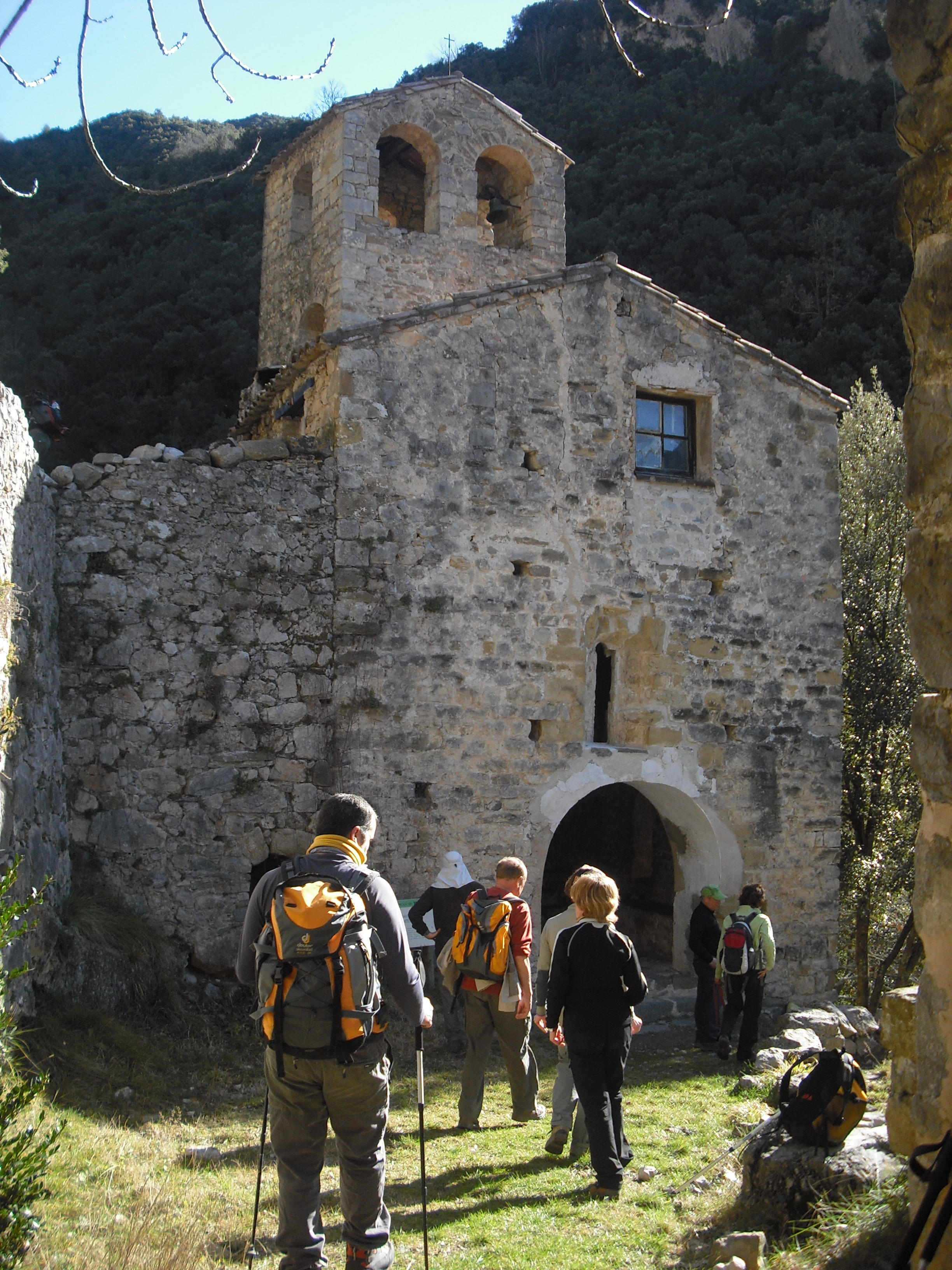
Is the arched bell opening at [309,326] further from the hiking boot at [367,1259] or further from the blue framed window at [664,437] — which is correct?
the hiking boot at [367,1259]

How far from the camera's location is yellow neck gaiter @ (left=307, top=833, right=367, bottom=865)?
11.7 feet

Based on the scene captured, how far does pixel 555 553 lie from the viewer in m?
9.00

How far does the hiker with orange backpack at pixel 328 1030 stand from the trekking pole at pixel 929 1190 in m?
1.63

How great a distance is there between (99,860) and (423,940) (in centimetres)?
242

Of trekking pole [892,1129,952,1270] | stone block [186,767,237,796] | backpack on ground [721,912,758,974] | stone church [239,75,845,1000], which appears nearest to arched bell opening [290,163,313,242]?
stone church [239,75,845,1000]

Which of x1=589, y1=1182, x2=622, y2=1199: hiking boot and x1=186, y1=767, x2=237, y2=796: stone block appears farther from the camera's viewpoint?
x1=186, y1=767, x2=237, y2=796: stone block

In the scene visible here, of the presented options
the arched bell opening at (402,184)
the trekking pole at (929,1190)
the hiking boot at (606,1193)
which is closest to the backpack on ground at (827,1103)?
the hiking boot at (606,1193)

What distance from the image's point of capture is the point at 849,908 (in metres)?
14.0

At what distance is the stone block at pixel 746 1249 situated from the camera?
3361 mm

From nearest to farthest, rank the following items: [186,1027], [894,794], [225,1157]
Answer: [225,1157]
[186,1027]
[894,794]

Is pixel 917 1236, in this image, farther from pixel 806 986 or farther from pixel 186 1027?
pixel 806 986

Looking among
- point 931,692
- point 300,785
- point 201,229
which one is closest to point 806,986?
point 300,785

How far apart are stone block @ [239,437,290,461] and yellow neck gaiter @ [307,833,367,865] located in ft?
17.0

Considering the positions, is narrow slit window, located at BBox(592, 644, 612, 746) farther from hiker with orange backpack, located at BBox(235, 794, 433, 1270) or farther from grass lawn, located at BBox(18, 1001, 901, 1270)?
hiker with orange backpack, located at BBox(235, 794, 433, 1270)
